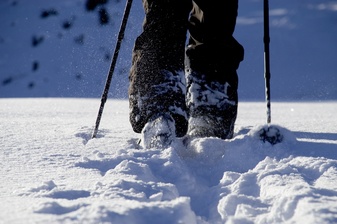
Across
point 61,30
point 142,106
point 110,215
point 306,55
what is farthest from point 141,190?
point 61,30

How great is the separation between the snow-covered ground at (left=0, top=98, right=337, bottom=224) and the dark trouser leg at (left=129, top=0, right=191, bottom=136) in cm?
13

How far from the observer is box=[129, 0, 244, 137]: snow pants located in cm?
162

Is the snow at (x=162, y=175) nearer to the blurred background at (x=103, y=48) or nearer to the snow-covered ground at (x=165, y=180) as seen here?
the snow-covered ground at (x=165, y=180)

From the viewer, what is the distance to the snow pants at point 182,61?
1.62 meters

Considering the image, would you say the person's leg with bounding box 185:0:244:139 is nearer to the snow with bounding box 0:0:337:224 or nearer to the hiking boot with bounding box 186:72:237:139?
the hiking boot with bounding box 186:72:237:139

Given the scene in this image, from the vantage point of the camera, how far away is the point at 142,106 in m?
1.61

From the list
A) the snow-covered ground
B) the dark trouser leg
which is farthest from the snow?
the dark trouser leg

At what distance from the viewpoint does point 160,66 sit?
65.5 inches

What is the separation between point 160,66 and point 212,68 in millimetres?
257

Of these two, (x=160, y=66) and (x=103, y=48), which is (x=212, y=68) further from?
(x=103, y=48)

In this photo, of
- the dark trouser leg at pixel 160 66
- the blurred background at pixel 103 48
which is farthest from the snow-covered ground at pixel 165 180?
the blurred background at pixel 103 48

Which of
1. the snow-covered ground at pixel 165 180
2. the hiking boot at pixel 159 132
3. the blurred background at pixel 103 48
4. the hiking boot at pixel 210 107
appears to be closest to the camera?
the snow-covered ground at pixel 165 180

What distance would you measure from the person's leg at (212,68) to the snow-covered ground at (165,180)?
21 centimetres

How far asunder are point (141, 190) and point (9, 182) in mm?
329
